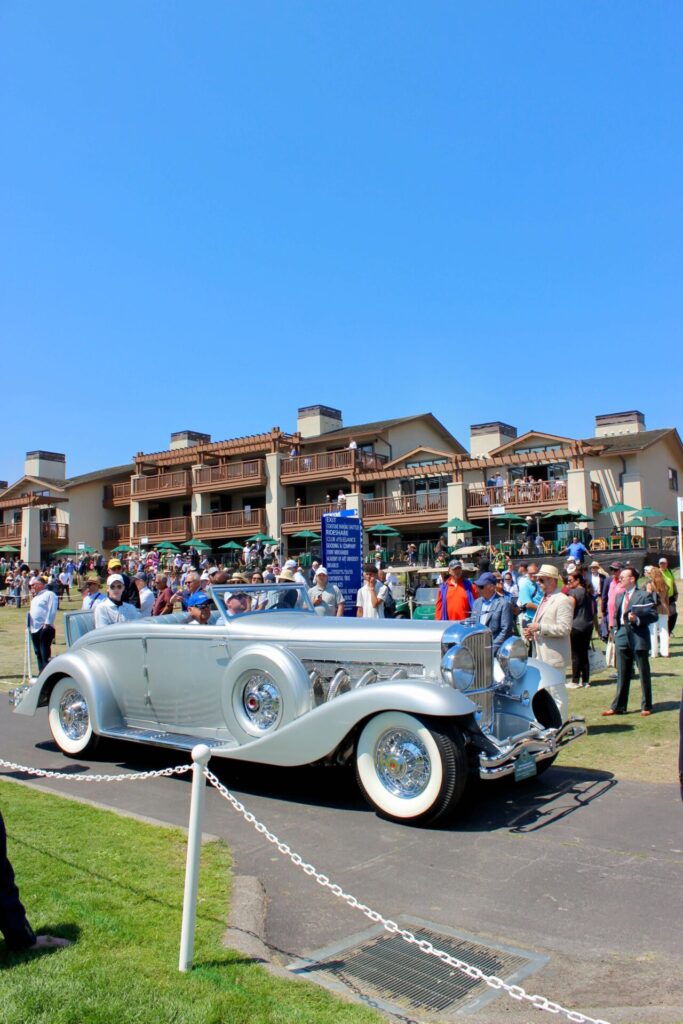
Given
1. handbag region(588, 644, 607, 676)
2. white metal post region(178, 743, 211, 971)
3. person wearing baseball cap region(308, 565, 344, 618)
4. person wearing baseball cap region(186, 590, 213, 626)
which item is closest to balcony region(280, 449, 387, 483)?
person wearing baseball cap region(308, 565, 344, 618)

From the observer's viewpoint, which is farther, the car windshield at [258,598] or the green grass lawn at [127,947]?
the car windshield at [258,598]

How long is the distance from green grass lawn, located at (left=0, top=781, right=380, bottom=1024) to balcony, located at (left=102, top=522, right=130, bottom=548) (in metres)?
46.5

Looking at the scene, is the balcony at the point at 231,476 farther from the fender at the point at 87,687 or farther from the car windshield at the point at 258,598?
the car windshield at the point at 258,598

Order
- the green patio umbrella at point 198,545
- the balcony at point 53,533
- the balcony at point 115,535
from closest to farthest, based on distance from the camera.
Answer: the green patio umbrella at point 198,545 < the balcony at point 53,533 < the balcony at point 115,535

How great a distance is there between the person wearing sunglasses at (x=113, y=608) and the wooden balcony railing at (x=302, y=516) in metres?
30.6

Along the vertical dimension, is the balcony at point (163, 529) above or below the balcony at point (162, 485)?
below

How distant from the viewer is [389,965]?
12.1 ft

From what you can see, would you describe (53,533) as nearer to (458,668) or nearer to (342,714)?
(342,714)

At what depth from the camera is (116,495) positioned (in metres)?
51.6

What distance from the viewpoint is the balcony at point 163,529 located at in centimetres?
4681

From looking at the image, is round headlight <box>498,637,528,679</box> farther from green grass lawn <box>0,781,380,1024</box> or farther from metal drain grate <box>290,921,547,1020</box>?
metal drain grate <box>290,921,547,1020</box>

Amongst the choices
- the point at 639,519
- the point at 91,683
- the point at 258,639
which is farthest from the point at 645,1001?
the point at 639,519

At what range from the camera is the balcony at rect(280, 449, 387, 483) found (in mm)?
40750

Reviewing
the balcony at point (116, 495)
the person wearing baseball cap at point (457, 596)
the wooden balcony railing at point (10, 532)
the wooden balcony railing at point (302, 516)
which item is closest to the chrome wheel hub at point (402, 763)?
the person wearing baseball cap at point (457, 596)
